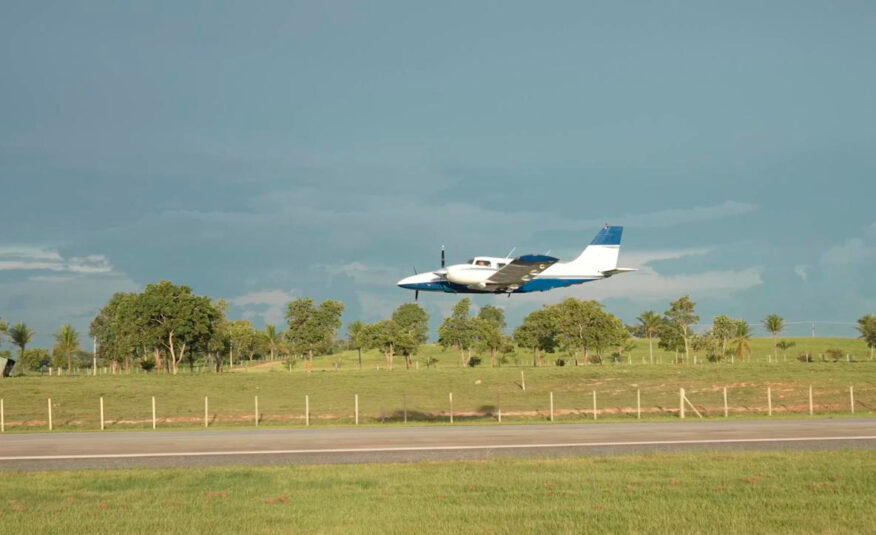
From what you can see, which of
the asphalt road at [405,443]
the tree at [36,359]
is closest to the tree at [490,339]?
the asphalt road at [405,443]

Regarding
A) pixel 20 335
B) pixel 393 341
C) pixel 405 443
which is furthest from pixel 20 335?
pixel 405 443

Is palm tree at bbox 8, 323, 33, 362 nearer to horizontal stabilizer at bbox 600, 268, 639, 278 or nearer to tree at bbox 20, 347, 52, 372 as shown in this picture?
tree at bbox 20, 347, 52, 372

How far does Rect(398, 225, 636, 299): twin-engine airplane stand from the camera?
47.8 metres

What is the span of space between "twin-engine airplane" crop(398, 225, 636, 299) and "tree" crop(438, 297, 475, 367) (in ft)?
328

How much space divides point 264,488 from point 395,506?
4409mm

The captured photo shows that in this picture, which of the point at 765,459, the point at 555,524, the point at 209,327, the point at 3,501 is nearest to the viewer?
the point at 555,524

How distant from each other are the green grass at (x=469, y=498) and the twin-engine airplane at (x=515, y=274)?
2260 cm

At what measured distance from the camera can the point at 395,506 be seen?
731 inches

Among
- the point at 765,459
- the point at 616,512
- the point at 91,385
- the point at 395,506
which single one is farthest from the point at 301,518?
the point at 91,385

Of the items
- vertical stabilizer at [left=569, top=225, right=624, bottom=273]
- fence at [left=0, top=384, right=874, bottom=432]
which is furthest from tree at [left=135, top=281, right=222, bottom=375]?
vertical stabilizer at [left=569, top=225, right=624, bottom=273]

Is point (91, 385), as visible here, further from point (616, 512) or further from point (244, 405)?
point (616, 512)

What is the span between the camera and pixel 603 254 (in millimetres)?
55812

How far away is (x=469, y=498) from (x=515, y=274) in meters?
Answer: 29.1

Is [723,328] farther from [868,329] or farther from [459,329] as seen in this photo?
[459,329]
